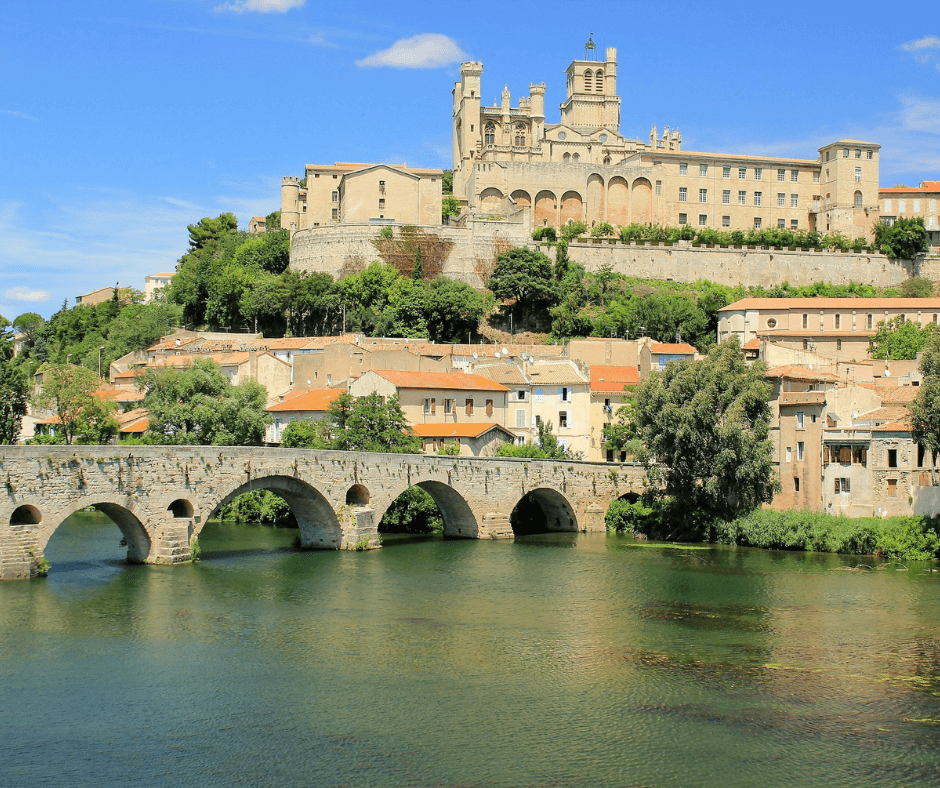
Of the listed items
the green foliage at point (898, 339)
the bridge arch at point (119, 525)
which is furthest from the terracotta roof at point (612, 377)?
the bridge arch at point (119, 525)

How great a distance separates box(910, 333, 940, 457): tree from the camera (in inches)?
1319

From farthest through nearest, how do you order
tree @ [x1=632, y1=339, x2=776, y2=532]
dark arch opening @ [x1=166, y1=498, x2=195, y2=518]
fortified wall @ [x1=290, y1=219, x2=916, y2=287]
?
fortified wall @ [x1=290, y1=219, x2=916, y2=287] → tree @ [x1=632, y1=339, x2=776, y2=532] → dark arch opening @ [x1=166, y1=498, x2=195, y2=518]

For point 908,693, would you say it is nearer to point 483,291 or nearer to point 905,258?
point 483,291

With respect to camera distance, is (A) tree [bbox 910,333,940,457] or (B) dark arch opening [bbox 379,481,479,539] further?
(B) dark arch opening [bbox 379,481,479,539]

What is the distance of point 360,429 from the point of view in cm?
4228

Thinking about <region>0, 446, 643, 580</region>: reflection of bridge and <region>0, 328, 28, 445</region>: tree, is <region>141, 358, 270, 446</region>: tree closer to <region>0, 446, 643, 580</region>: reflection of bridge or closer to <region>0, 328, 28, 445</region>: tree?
<region>0, 328, 28, 445</region>: tree

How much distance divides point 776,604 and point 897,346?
30246 mm

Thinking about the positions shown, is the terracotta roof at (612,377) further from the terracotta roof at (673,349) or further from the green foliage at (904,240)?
the green foliage at (904,240)

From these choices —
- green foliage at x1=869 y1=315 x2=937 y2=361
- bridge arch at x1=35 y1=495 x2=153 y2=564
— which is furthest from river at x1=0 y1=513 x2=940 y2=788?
green foliage at x1=869 y1=315 x2=937 y2=361

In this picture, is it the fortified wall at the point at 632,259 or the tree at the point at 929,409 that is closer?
the tree at the point at 929,409

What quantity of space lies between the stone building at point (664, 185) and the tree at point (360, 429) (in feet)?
125

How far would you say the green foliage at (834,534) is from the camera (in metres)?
35.0

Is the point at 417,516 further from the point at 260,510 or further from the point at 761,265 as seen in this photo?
the point at 761,265

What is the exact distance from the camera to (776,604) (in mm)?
29109
